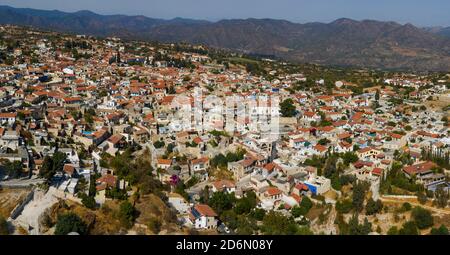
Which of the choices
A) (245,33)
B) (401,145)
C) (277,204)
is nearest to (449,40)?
(245,33)

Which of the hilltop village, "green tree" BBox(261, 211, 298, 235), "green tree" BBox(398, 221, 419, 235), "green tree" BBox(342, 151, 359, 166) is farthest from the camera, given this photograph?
"green tree" BBox(342, 151, 359, 166)

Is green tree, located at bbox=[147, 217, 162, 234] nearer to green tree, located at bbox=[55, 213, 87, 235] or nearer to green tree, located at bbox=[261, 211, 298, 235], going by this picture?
green tree, located at bbox=[55, 213, 87, 235]

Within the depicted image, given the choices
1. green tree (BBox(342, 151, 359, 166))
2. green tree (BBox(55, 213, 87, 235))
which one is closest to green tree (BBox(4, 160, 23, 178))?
green tree (BBox(55, 213, 87, 235))

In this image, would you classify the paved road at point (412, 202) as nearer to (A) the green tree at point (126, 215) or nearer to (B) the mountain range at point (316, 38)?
(A) the green tree at point (126, 215)

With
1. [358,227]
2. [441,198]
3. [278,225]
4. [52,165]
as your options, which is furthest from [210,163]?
[441,198]

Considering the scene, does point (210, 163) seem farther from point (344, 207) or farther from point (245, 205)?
point (344, 207)

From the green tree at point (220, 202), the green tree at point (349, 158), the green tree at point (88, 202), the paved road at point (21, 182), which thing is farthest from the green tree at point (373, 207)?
the paved road at point (21, 182)
